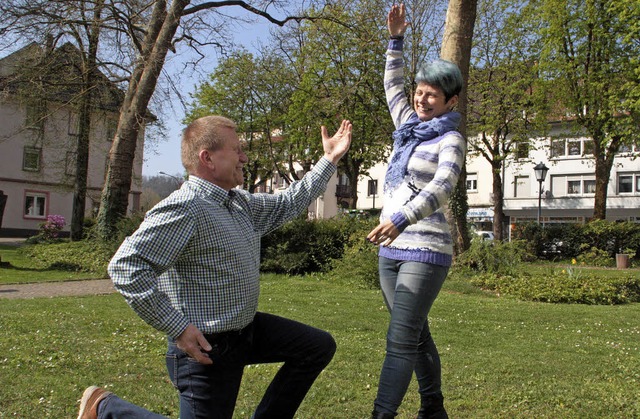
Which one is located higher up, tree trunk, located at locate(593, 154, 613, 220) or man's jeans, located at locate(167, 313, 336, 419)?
tree trunk, located at locate(593, 154, 613, 220)

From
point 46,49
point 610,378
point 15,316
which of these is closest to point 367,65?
point 46,49

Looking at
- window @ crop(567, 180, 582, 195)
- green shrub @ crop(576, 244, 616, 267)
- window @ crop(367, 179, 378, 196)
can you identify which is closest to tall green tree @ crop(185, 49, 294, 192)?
green shrub @ crop(576, 244, 616, 267)

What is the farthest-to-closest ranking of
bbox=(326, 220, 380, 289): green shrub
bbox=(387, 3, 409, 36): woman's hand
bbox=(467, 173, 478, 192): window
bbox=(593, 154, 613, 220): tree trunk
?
bbox=(467, 173, 478, 192): window → bbox=(593, 154, 613, 220): tree trunk → bbox=(326, 220, 380, 289): green shrub → bbox=(387, 3, 409, 36): woman's hand

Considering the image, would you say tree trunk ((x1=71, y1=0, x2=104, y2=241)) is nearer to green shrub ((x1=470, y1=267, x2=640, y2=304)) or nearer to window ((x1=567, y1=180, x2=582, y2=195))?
green shrub ((x1=470, y1=267, x2=640, y2=304))

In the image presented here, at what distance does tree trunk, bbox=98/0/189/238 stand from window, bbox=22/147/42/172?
1261 inches

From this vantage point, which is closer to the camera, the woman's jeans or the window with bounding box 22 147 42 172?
the woman's jeans

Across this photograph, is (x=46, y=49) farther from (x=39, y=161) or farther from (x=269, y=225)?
(x=39, y=161)

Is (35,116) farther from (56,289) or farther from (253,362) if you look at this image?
(253,362)

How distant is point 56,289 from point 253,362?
11878mm

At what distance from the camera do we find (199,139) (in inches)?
123

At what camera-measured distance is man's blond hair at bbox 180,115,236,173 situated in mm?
3133

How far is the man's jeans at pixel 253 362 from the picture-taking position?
2.87 metres

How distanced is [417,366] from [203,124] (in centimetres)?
192

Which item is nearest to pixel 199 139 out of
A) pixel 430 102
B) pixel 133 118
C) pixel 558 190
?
pixel 430 102
